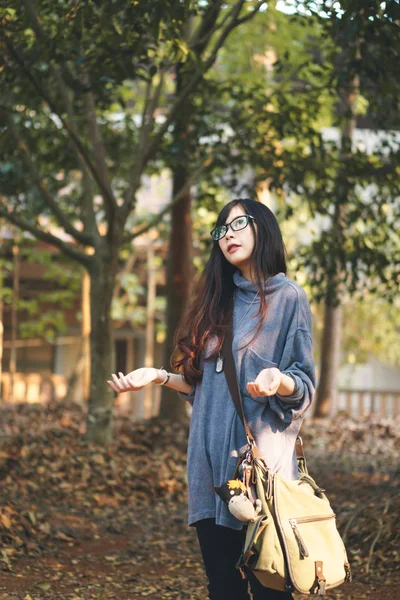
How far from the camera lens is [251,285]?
316 cm

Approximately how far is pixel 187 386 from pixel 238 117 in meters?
6.88

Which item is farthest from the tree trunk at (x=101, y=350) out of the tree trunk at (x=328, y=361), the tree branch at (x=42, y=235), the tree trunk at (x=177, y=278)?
the tree trunk at (x=328, y=361)

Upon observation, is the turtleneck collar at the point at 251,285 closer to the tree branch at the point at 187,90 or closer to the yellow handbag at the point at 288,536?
the yellow handbag at the point at 288,536

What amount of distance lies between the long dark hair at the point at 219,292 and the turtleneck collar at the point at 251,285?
0.02m

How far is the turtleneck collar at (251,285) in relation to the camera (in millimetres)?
3100

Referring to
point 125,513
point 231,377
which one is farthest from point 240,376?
point 125,513

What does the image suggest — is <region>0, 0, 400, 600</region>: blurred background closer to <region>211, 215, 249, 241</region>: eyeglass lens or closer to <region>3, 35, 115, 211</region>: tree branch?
<region>3, 35, 115, 211</region>: tree branch

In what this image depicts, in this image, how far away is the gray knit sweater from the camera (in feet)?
9.66

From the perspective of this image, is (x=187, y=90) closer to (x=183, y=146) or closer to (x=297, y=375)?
(x=183, y=146)

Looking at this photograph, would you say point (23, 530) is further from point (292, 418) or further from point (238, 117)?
point (238, 117)

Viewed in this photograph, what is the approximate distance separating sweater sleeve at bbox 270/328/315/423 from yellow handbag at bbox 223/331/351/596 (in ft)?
0.47

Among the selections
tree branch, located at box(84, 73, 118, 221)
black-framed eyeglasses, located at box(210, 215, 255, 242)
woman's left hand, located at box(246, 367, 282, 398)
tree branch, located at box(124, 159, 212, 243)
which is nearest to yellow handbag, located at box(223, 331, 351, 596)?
woman's left hand, located at box(246, 367, 282, 398)

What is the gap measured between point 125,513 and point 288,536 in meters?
4.56

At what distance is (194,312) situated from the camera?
3.26 m
